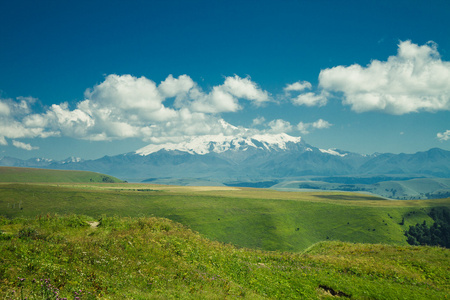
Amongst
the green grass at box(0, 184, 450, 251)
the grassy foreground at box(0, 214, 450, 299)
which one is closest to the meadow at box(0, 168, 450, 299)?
the grassy foreground at box(0, 214, 450, 299)

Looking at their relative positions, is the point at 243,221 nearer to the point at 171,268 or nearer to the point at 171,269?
the point at 171,268

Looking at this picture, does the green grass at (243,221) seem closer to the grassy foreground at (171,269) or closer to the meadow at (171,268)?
the meadow at (171,268)

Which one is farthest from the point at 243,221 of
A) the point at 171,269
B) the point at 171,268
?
the point at 171,269

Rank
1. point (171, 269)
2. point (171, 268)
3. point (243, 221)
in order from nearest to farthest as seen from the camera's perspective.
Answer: point (171, 269) < point (171, 268) < point (243, 221)

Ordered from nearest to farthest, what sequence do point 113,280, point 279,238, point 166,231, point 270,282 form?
1. point 113,280
2. point 270,282
3. point 166,231
4. point 279,238

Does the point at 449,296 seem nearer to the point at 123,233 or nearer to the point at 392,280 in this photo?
the point at 392,280

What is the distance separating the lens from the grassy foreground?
51.7 ft

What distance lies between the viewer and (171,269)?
69.9 ft

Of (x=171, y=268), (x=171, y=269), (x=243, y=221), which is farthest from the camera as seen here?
(x=243, y=221)

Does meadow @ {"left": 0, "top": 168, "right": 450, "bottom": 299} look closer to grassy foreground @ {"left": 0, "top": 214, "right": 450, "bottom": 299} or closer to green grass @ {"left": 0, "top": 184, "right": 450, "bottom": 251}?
grassy foreground @ {"left": 0, "top": 214, "right": 450, "bottom": 299}

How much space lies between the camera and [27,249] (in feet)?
59.5

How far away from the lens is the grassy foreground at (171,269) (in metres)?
15.8

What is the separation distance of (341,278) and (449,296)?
8712 millimetres

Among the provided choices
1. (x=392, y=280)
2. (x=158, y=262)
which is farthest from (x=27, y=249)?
(x=392, y=280)
